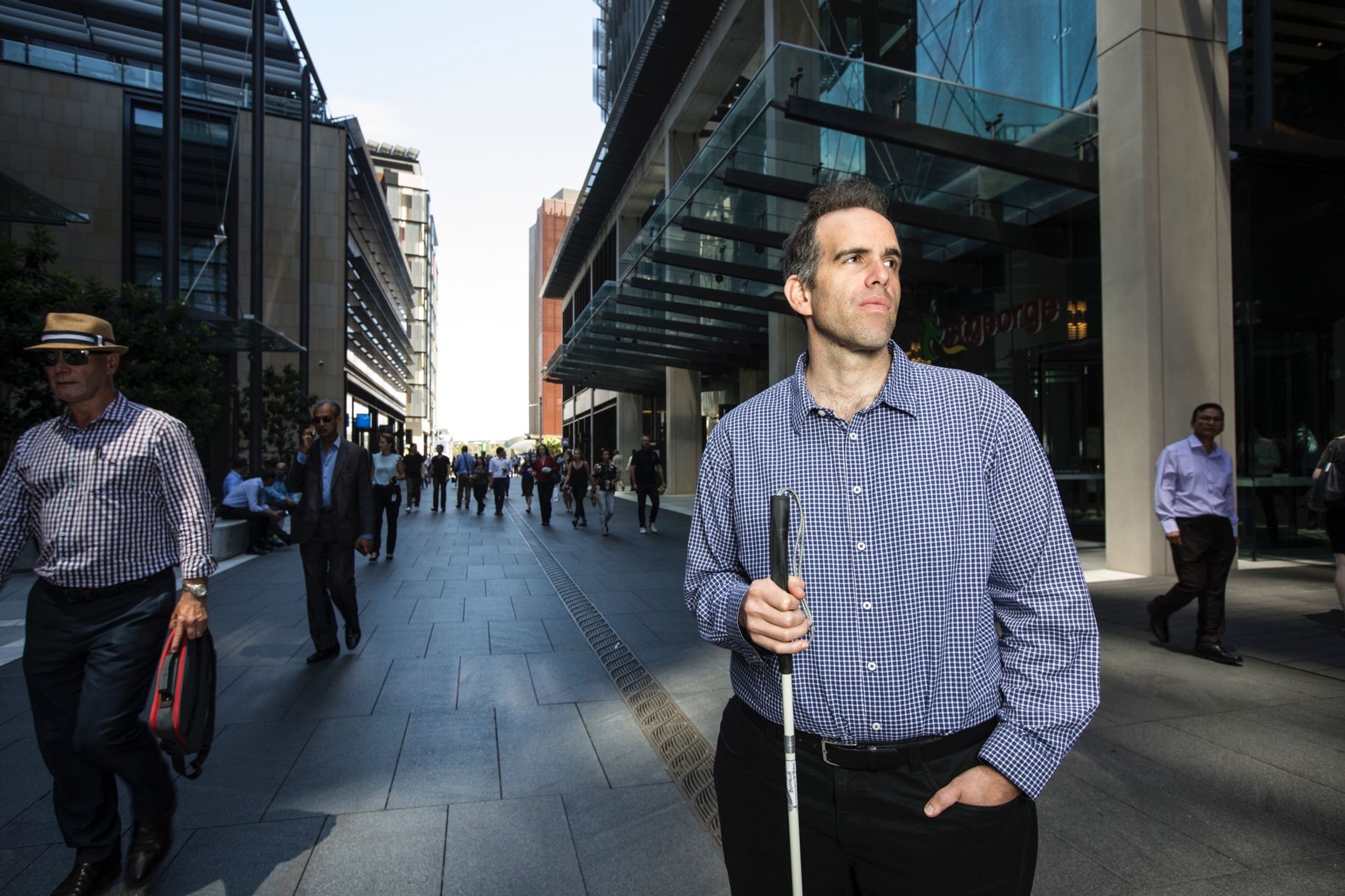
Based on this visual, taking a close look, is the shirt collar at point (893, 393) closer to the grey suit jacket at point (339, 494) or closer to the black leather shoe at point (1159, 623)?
the grey suit jacket at point (339, 494)

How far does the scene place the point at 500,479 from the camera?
23781 millimetres

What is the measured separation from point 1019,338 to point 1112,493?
202 inches

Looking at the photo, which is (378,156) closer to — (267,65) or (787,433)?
(267,65)

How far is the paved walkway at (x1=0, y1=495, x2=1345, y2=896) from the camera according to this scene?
10.0ft

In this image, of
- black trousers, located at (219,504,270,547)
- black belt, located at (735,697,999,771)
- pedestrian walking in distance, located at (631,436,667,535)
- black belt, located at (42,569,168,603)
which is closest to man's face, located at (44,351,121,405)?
black belt, located at (42,569,168,603)

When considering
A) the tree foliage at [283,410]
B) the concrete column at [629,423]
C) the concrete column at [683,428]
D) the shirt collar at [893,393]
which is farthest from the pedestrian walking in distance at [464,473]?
the shirt collar at [893,393]

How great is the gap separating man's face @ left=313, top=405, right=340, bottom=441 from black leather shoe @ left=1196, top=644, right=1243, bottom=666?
6.49 metres

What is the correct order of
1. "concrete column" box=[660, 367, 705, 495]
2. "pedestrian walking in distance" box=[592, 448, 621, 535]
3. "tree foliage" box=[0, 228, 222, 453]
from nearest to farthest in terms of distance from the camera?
"tree foliage" box=[0, 228, 222, 453], "pedestrian walking in distance" box=[592, 448, 621, 535], "concrete column" box=[660, 367, 705, 495]

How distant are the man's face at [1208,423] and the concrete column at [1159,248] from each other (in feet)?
13.3

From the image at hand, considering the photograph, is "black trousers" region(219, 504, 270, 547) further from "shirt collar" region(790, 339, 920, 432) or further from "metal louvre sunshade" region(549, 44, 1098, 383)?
"shirt collar" region(790, 339, 920, 432)

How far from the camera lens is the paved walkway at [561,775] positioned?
305cm

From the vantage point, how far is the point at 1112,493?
34.4 feet

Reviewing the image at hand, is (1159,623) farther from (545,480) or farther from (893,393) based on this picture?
(545,480)

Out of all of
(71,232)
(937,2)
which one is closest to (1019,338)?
(937,2)
